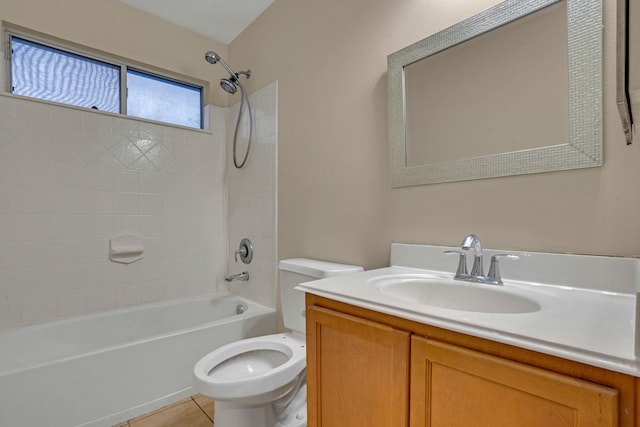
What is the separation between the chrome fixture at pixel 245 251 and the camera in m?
2.33


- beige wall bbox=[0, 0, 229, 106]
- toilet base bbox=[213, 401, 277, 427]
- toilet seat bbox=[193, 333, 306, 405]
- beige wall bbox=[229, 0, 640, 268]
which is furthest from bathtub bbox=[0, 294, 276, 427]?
beige wall bbox=[0, 0, 229, 106]

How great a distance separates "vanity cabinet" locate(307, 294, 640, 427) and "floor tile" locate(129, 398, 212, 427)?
0.98 metres

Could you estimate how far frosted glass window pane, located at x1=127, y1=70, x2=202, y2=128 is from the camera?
231cm

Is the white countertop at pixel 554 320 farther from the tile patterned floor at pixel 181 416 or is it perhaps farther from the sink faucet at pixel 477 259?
the tile patterned floor at pixel 181 416

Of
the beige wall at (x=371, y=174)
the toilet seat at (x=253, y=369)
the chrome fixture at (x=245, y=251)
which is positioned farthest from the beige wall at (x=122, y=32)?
the toilet seat at (x=253, y=369)

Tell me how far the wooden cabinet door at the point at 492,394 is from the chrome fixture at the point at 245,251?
175 cm

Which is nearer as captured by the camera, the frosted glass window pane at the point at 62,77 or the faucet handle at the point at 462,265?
the faucet handle at the point at 462,265

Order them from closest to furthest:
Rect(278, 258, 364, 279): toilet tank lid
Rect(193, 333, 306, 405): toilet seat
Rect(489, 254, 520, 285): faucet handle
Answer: Rect(489, 254, 520, 285): faucet handle
Rect(193, 333, 306, 405): toilet seat
Rect(278, 258, 364, 279): toilet tank lid

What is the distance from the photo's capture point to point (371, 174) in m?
1.50

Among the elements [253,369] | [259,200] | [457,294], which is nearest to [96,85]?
[259,200]

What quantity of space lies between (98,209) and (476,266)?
2.25 meters

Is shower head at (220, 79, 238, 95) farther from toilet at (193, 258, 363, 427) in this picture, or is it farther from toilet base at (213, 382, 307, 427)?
toilet base at (213, 382, 307, 427)

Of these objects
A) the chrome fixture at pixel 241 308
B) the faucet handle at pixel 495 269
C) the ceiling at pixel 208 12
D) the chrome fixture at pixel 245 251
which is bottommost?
the chrome fixture at pixel 241 308

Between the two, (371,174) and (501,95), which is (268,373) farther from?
(501,95)
